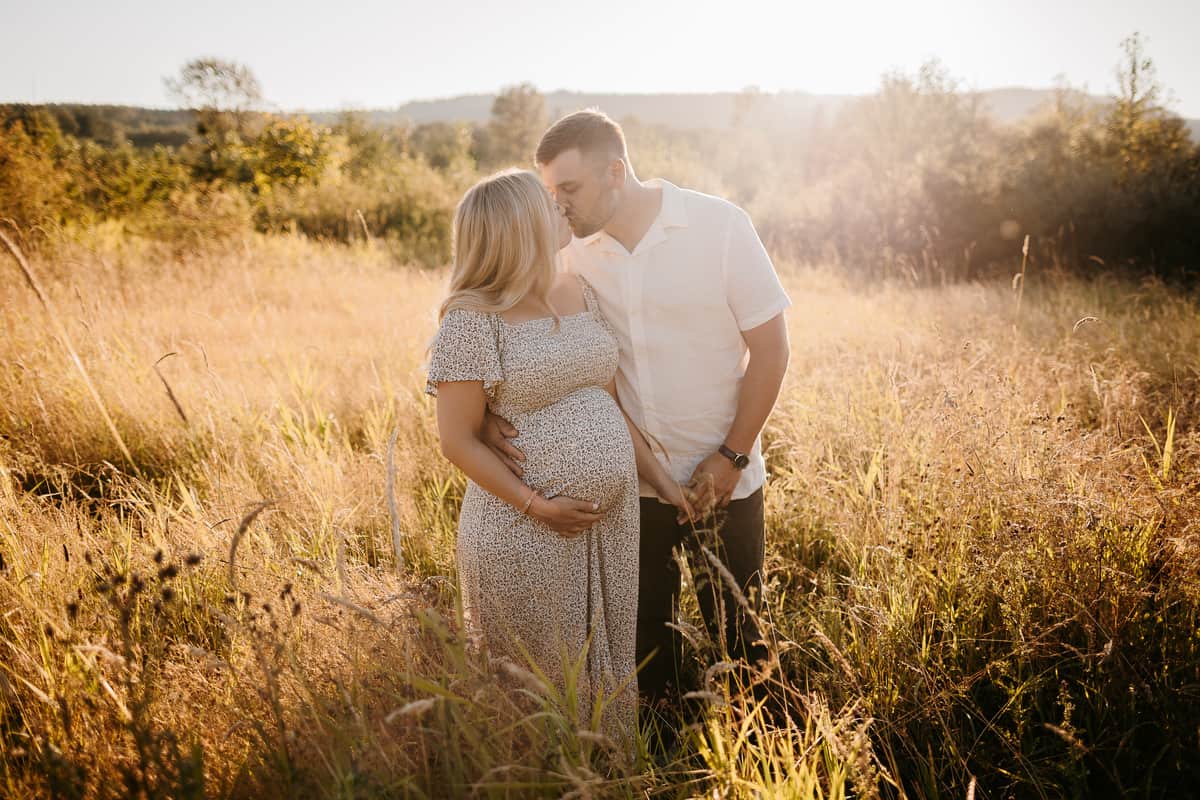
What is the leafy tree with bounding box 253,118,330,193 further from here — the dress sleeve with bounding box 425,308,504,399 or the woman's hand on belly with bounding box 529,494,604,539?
the woman's hand on belly with bounding box 529,494,604,539

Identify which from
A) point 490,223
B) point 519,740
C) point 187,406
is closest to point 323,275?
point 187,406

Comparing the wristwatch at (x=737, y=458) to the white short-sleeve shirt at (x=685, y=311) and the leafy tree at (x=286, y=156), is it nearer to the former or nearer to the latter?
the white short-sleeve shirt at (x=685, y=311)

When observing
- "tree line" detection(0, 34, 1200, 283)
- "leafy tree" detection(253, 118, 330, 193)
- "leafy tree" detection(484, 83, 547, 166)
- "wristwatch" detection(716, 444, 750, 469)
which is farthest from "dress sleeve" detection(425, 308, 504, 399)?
"leafy tree" detection(484, 83, 547, 166)

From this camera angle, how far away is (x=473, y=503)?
2.21m

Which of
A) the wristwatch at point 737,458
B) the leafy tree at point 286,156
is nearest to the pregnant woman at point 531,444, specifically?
the wristwatch at point 737,458

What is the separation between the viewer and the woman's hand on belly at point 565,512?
206 centimetres

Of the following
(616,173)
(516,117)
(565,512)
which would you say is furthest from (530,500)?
(516,117)

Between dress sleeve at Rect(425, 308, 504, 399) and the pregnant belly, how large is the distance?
0.22 meters

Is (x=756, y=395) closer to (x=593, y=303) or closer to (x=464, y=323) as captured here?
(x=593, y=303)

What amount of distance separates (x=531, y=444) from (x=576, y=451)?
15cm

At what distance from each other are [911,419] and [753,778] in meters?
2.37

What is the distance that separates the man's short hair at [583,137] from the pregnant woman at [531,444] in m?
0.32

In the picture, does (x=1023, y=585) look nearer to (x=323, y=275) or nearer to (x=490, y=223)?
(x=490, y=223)

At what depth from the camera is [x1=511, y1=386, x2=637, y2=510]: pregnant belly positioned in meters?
2.10
